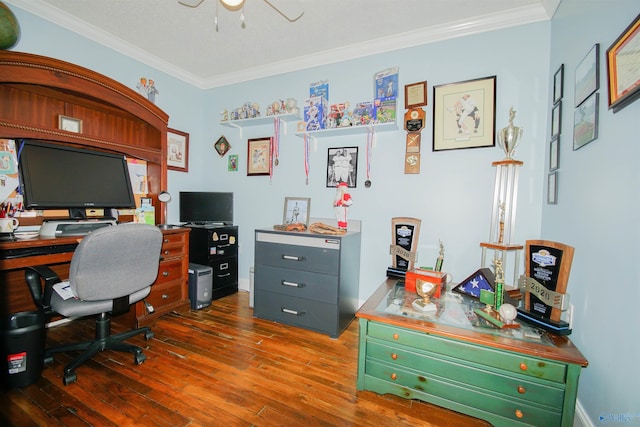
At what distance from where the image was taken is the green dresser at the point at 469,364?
47.0 inches

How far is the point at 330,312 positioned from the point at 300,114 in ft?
6.79

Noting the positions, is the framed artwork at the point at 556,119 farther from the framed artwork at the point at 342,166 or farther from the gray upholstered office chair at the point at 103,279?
the gray upholstered office chair at the point at 103,279

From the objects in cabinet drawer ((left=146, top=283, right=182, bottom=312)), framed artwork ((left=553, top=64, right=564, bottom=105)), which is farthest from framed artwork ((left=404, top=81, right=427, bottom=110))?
cabinet drawer ((left=146, top=283, right=182, bottom=312))

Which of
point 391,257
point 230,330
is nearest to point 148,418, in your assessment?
point 230,330

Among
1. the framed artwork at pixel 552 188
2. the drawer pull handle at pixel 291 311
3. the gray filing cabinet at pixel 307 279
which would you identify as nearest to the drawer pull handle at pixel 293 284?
the gray filing cabinet at pixel 307 279

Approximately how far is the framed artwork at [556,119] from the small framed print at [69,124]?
3.73 meters

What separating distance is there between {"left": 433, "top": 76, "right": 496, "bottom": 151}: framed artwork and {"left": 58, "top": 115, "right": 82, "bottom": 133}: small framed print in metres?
3.15

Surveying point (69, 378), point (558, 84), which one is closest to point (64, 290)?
point (69, 378)

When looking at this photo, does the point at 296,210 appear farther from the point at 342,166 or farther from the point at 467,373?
the point at 467,373

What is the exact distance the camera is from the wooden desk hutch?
1.83 metres

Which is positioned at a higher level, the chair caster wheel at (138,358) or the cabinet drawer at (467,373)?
the cabinet drawer at (467,373)

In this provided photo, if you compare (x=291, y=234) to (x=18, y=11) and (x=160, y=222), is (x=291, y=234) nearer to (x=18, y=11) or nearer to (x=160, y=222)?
(x=160, y=222)

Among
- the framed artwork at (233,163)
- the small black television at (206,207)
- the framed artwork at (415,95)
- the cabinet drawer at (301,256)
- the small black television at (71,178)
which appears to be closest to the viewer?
the small black television at (71,178)

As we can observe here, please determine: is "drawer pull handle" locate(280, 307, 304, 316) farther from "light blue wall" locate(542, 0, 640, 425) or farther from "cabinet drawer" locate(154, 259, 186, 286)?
"light blue wall" locate(542, 0, 640, 425)
